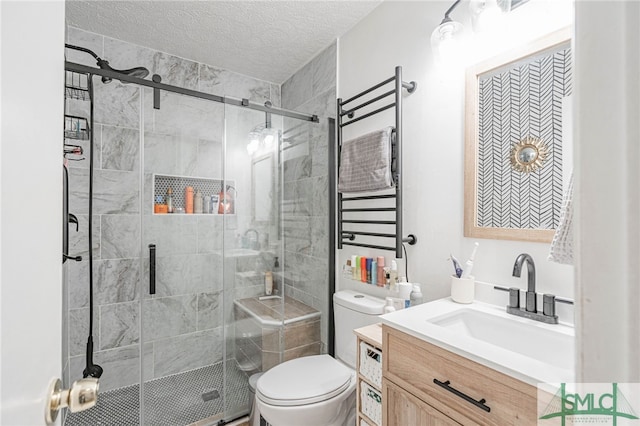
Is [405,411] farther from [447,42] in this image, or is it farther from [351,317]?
[447,42]

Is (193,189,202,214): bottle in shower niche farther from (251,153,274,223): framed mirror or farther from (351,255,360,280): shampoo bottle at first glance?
(351,255,360,280): shampoo bottle

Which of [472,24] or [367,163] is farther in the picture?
[367,163]

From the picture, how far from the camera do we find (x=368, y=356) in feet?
4.19

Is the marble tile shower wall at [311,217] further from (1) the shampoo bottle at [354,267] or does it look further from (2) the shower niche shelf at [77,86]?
(2) the shower niche shelf at [77,86]

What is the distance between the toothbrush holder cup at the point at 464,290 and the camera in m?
1.27

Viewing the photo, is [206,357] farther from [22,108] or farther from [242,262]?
[22,108]

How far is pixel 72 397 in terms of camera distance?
0.46 metres

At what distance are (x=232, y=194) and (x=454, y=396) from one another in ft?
5.02

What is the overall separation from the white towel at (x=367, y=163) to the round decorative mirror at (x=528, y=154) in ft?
1.84

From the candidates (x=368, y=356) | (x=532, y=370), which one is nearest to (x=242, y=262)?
(x=368, y=356)

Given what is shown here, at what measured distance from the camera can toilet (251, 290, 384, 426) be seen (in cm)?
137

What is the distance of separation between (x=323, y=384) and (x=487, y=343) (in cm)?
86

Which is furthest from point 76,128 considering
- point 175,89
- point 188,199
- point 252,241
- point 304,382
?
point 304,382

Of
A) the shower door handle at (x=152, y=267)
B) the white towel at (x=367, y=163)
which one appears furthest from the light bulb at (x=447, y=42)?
the shower door handle at (x=152, y=267)
